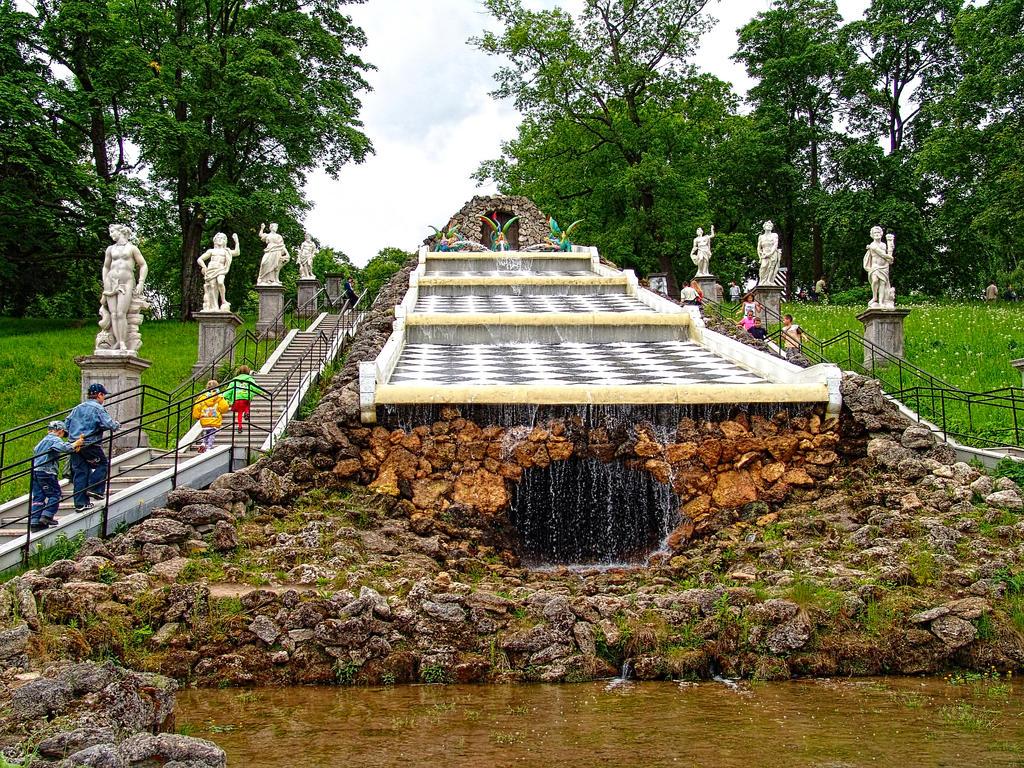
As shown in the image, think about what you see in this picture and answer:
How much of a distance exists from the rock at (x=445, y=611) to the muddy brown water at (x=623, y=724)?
688 millimetres

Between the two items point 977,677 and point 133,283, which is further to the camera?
point 133,283

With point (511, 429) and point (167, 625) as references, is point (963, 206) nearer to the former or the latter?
point (511, 429)

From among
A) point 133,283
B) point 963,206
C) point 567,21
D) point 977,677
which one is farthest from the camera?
point 567,21

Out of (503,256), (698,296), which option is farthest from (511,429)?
(503,256)

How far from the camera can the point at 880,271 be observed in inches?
680

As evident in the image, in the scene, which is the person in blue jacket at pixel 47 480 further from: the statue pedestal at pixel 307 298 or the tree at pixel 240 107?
the tree at pixel 240 107

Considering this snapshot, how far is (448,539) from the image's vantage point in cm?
971

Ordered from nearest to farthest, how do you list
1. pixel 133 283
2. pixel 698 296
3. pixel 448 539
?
pixel 448 539
pixel 133 283
pixel 698 296

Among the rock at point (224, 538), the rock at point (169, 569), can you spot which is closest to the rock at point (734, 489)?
the rock at point (224, 538)

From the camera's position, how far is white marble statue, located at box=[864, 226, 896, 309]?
1694cm

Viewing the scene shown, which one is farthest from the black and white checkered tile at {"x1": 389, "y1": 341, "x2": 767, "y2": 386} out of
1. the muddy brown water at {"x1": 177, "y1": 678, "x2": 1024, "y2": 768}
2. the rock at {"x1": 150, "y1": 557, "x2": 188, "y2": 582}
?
the muddy brown water at {"x1": 177, "y1": 678, "x2": 1024, "y2": 768}

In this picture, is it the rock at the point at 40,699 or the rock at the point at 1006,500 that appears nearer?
the rock at the point at 40,699

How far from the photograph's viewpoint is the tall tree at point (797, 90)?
34.3 metres

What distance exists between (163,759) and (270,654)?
2.15 m
